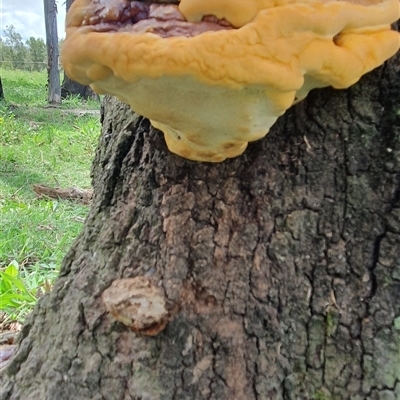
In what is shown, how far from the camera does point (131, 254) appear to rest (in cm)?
112

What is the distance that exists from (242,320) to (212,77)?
589 mm

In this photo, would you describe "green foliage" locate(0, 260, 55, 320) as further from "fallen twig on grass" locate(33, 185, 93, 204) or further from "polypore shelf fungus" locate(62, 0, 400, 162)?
"polypore shelf fungus" locate(62, 0, 400, 162)

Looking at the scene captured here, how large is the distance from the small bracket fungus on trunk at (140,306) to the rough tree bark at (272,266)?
29 millimetres

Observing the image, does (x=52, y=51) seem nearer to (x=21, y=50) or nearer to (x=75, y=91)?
(x=75, y=91)

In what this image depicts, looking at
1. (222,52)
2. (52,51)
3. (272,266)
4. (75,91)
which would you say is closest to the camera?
(222,52)

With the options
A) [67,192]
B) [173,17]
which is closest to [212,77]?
[173,17]

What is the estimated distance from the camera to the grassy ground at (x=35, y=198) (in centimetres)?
254

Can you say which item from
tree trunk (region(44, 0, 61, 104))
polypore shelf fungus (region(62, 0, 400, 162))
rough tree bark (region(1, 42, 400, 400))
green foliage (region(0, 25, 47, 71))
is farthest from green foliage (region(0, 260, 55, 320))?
green foliage (region(0, 25, 47, 71))

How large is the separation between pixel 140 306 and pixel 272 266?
30cm

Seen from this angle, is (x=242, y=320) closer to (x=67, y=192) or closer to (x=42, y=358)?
(x=42, y=358)

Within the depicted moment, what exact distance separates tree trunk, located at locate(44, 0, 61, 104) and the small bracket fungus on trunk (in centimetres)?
914

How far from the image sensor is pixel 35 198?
3871 mm

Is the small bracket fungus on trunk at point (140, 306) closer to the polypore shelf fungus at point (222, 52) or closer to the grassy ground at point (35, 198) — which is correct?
the polypore shelf fungus at point (222, 52)

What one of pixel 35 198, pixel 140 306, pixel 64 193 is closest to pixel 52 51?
pixel 64 193
